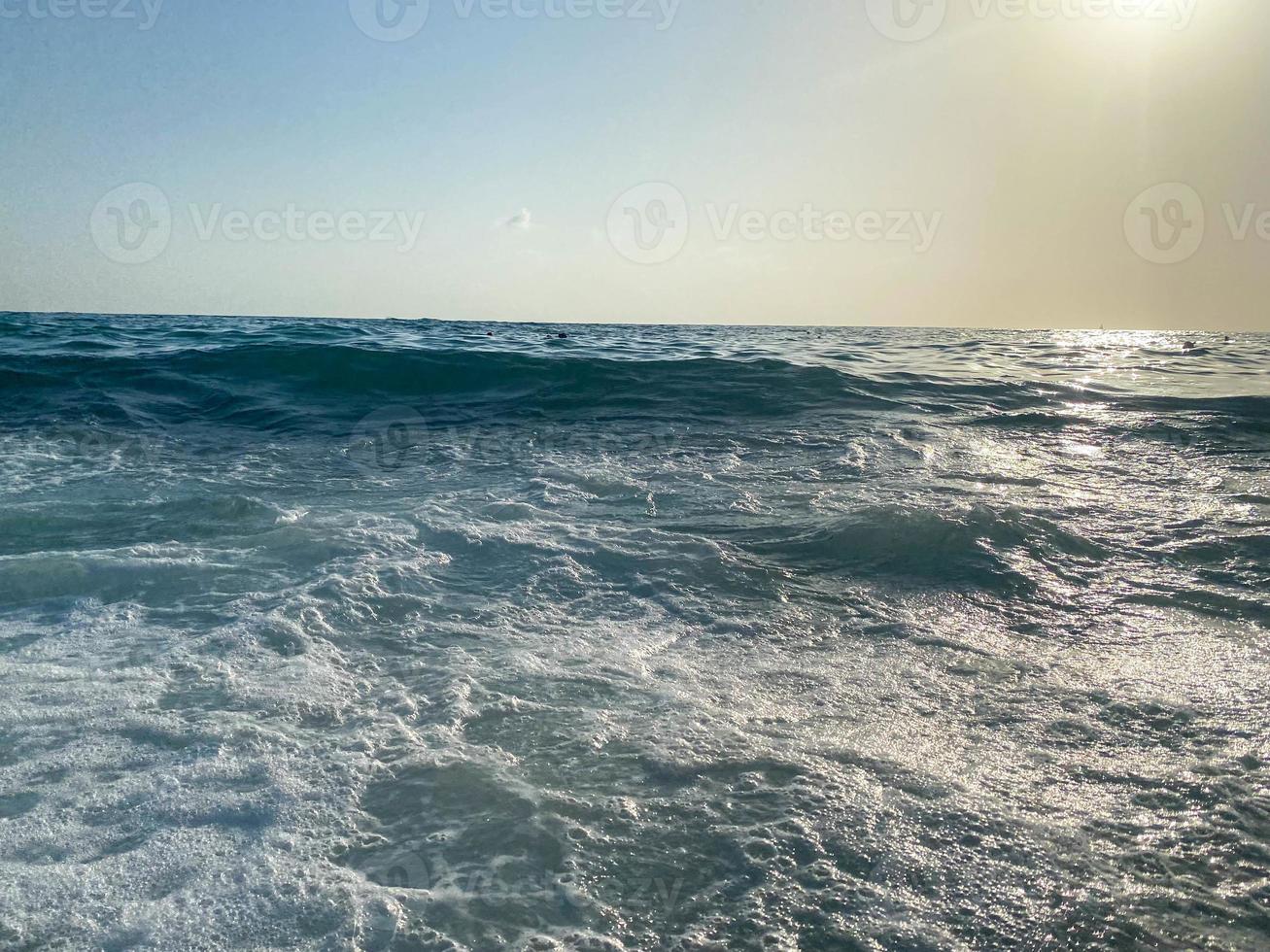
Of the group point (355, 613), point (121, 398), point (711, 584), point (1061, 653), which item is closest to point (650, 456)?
point (711, 584)

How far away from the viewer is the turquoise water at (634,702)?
190cm

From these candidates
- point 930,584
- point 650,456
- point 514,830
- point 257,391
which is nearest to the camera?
point 514,830

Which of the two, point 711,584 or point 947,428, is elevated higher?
point 947,428

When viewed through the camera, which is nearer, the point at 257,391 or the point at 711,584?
the point at 711,584

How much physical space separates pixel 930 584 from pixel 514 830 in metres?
2.82

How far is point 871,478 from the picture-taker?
6.33 meters

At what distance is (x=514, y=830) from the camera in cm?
214

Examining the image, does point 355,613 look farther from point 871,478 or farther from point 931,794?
point 871,478

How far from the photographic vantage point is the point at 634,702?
9.40 feet

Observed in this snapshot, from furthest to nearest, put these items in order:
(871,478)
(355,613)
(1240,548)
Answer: (871,478), (1240,548), (355,613)

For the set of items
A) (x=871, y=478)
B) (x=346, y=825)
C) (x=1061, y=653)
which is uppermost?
(x=871, y=478)

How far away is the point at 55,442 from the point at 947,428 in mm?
9278

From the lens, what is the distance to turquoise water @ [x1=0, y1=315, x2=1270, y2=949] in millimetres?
1897

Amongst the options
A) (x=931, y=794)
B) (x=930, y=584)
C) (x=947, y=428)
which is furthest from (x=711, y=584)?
(x=947, y=428)
